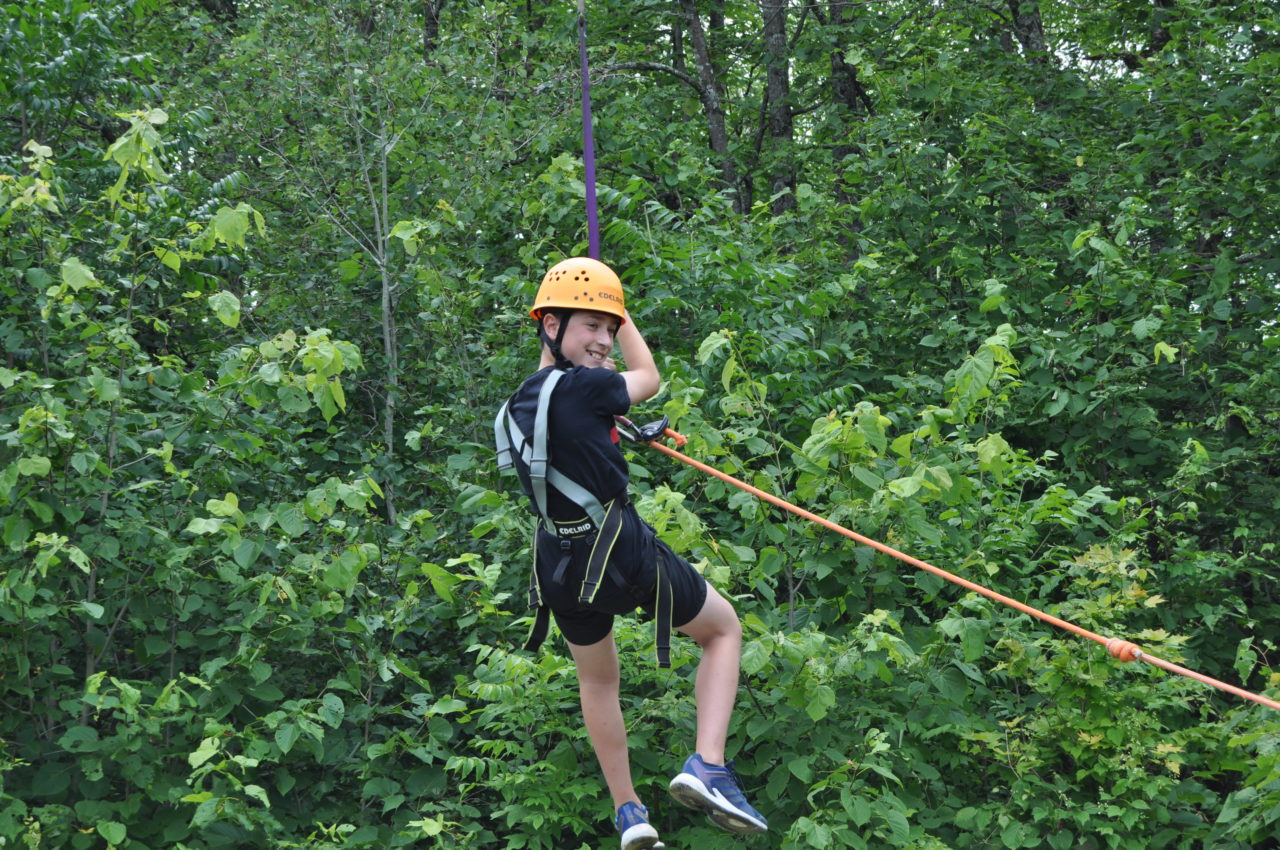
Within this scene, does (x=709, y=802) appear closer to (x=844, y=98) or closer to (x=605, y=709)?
(x=605, y=709)

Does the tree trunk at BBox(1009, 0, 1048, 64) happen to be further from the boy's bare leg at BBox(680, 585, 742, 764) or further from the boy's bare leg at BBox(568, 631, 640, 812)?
the boy's bare leg at BBox(568, 631, 640, 812)

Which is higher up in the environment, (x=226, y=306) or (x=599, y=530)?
(x=226, y=306)

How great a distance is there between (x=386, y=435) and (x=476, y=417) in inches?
31.4

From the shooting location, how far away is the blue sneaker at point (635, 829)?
421 centimetres

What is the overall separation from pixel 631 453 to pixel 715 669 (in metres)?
2.81

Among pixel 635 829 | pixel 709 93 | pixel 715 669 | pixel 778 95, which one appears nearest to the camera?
pixel 635 829

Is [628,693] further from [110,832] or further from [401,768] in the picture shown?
[110,832]

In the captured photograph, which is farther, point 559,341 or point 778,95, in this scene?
point 778,95

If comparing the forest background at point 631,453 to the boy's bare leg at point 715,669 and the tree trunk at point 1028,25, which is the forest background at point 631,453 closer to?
the boy's bare leg at point 715,669

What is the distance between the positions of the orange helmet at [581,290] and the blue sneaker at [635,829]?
1646 millimetres

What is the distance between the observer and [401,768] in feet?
21.7

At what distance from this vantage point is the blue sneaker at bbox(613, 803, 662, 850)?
13.8 ft

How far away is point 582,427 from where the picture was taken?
4031 mm

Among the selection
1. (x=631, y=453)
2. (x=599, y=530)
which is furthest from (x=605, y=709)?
(x=631, y=453)
